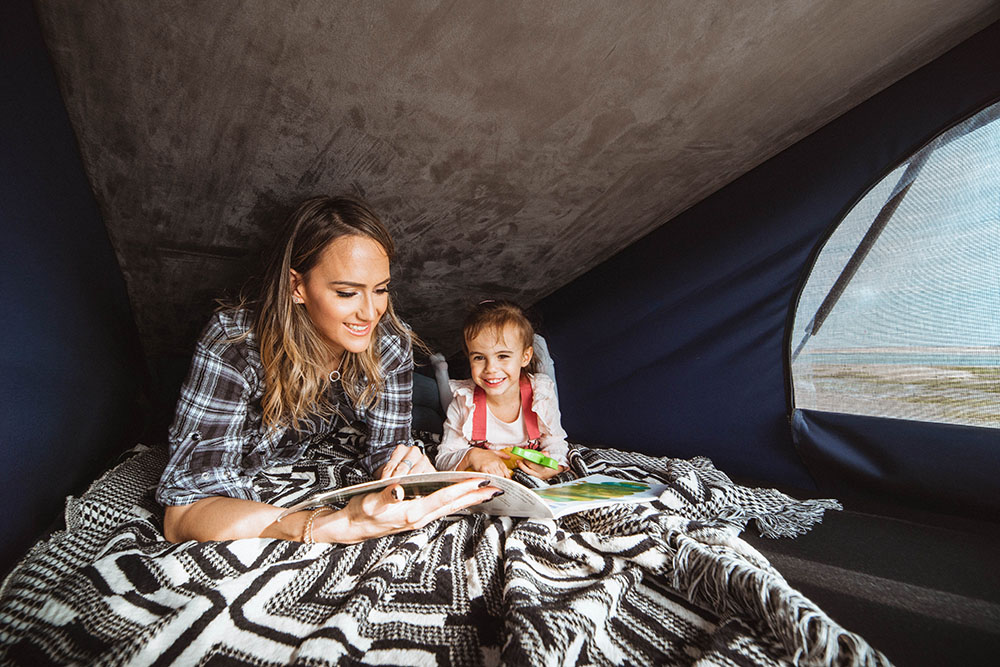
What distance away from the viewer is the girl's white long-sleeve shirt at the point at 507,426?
4.90 feet

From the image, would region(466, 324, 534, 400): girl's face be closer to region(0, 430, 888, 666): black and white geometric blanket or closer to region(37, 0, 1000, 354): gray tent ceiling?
region(37, 0, 1000, 354): gray tent ceiling

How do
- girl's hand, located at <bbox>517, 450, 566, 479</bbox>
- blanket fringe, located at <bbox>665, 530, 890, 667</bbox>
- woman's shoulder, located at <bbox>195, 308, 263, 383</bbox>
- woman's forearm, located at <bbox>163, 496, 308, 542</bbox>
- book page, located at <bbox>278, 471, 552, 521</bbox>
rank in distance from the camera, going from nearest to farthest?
blanket fringe, located at <bbox>665, 530, 890, 667</bbox> < book page, located at <bbox>278, 471, 552, 521</bbox> < woman's forearm, located at <bbox>163, 496, 308, 542</bbox> < woman's shoulder, located at <bbox>195, 308, 263, 383</bbox> < girl's hand, located at <bbox>517, 450, 566, 479</bbox>

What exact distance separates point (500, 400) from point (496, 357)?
174 millimetres

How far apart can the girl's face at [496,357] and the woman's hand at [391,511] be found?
0.62m

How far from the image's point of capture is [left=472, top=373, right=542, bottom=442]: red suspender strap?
1544mm

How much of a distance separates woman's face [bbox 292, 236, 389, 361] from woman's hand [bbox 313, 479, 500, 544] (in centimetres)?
39

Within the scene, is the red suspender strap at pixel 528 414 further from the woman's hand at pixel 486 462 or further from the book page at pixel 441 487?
the book page at pixel 441 487

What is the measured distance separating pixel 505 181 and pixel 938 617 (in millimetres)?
1262

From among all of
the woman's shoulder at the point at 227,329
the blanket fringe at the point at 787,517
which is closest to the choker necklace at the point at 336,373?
the woman's shoulder at the point at 227,329

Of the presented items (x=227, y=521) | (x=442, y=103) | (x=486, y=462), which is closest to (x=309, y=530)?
(x=227, y=521)

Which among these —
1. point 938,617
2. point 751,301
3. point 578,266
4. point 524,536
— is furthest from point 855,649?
point 578,266

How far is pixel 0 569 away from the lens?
2.54ft

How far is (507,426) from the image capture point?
1.56m

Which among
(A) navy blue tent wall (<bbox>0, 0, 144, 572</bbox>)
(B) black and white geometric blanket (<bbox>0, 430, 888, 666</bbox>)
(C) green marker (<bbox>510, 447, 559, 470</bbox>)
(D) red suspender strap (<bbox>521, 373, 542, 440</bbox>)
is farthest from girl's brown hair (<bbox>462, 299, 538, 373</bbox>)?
(A) navy blue tent wall (<bbox>0, 0, 144, 572</bbox>)
